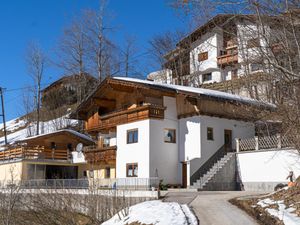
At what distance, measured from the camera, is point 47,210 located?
18.4m

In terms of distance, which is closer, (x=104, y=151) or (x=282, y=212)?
(x=282, y=212)

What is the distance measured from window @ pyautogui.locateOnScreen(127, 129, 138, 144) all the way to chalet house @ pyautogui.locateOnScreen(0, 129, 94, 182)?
26.0 ft

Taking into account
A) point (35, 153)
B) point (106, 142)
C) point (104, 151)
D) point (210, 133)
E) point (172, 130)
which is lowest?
point (104, 151)

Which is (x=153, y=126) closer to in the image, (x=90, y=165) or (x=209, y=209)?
(x=90, y=165)

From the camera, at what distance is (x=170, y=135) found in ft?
97.0

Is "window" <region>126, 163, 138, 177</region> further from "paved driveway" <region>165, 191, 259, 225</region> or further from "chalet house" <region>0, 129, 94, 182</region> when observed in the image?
"paved driveway" <region>165, 191, 259, 225</region>

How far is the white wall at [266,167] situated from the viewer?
2431 cm

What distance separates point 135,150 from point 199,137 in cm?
458

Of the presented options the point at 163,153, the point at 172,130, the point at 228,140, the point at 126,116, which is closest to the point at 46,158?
the point at 126,116

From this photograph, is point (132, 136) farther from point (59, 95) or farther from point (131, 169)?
point (59, 95)

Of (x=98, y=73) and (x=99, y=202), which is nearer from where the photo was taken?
(x=99, y=202)

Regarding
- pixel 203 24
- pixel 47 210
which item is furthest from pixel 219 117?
pixel 203 24

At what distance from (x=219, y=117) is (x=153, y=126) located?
4.74m

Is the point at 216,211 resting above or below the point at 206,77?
below
